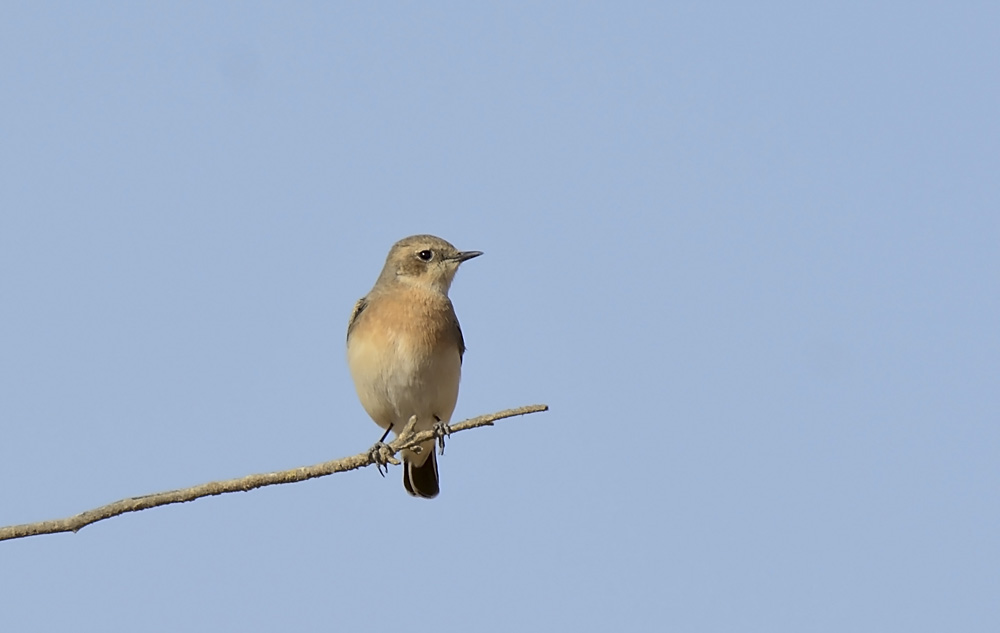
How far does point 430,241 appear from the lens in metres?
14.0

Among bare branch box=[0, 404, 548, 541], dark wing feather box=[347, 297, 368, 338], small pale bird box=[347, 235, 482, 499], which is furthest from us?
dark wing feather box=[347, 297, 368, 338]

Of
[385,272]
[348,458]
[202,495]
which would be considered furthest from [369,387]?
[202,495]

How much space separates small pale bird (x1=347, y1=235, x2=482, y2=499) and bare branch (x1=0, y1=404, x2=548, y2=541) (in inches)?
199

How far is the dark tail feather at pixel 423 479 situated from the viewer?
1398 centimetres

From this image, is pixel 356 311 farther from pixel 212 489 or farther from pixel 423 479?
pixel 212 489

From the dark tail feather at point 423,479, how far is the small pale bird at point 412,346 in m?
0.01

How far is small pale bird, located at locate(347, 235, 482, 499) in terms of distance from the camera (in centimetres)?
1273

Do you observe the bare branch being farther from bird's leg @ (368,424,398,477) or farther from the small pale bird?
the small pale bird

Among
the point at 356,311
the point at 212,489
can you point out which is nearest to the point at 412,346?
the point at 356,311

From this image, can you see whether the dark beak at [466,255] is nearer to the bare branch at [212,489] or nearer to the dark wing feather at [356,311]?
the dark wing feather at [356,311]

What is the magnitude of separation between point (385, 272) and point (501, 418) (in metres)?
7.74

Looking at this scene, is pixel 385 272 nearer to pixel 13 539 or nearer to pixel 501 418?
pixel 501 418

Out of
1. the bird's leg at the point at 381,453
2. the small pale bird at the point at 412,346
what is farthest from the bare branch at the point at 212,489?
the small pale bird at the point at 412,346

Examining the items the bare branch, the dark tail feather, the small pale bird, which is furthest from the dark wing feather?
the bare branch
